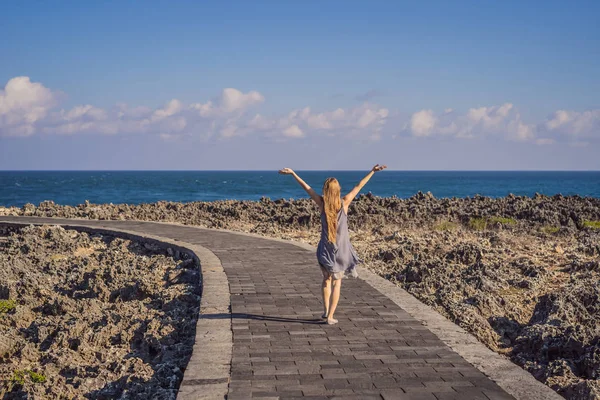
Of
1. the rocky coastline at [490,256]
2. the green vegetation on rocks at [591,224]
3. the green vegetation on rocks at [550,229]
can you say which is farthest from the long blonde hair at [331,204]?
the green vegetation on rocks at [591,224]

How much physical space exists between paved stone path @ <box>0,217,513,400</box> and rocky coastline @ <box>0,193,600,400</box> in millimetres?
1042

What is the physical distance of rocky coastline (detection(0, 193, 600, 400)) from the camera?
260 inches

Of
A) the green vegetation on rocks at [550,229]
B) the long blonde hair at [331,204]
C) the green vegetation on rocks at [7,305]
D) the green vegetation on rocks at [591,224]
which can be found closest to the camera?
the long blonde hair at [331,204]

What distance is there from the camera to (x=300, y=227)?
18.3 m

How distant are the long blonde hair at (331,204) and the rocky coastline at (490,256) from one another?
2121 mm

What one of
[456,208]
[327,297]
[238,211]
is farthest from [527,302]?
[238,211]

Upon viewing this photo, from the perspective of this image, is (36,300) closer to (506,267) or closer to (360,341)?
(360,341)

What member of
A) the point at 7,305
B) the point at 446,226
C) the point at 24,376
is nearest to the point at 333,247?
the point at 24,376

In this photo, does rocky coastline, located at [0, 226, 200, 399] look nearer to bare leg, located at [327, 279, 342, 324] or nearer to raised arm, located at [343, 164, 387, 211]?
bare leg, located at [327, 279, 342, 324]

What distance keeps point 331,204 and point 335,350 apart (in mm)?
1604

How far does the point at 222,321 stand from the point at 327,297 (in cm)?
116

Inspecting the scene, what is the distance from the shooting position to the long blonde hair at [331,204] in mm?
6512

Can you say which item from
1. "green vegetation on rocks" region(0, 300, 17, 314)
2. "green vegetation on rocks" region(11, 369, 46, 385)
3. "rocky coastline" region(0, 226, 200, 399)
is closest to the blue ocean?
"rocky coastline" region(0, 226, 200, 399)

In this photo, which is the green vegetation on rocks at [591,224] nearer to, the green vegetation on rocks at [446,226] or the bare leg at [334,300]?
the green vegetation on rocks at [446,226]
